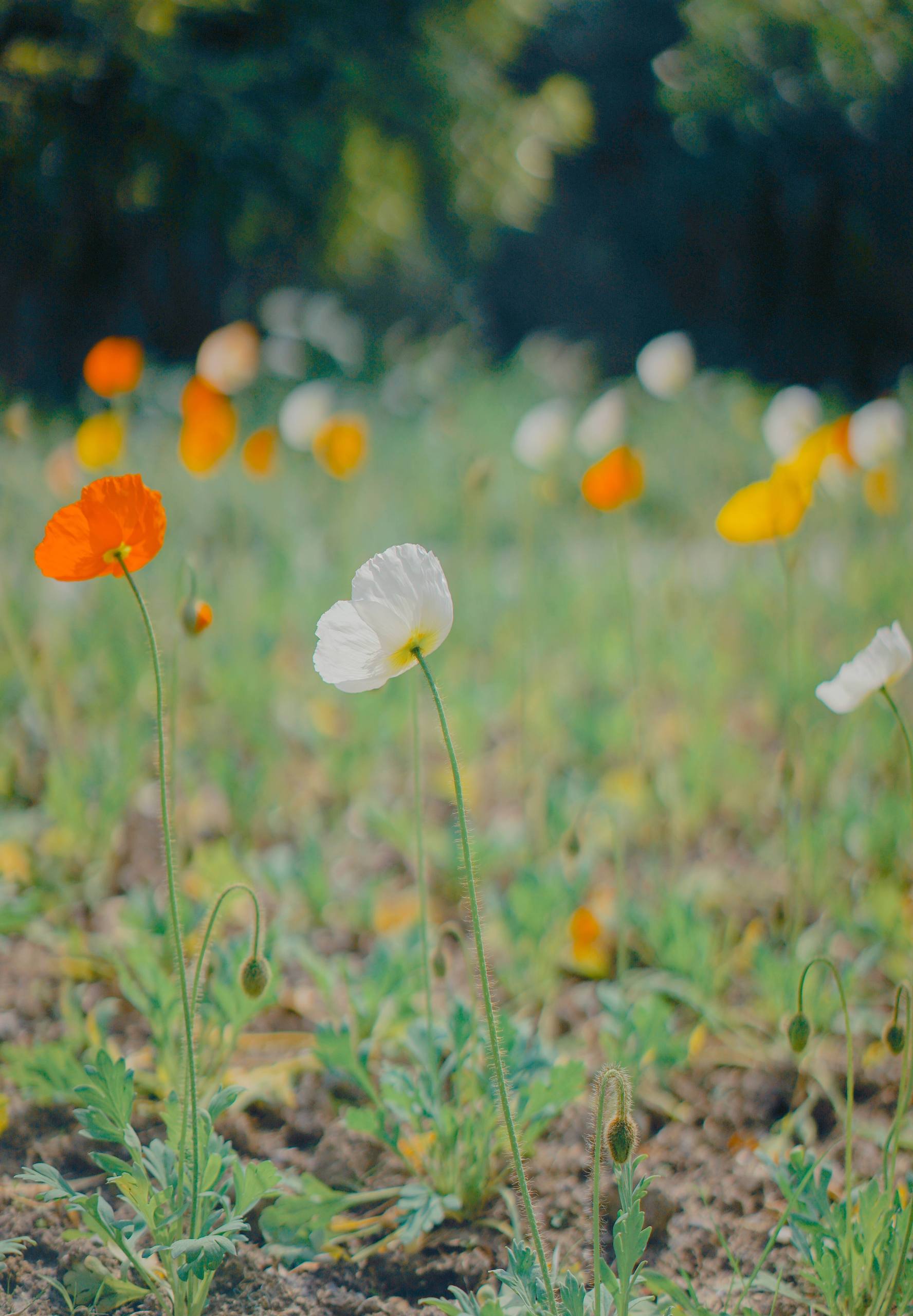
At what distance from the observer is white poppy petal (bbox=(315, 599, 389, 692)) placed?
3.03ft

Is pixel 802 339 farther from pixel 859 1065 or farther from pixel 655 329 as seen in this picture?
pixel 859 1065

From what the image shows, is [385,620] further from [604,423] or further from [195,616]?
[604,423]

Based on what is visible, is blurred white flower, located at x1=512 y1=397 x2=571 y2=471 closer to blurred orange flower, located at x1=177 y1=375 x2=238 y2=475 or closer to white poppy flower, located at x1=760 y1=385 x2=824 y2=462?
white poppy flower, located at x1=760 y1=385 x2=824 y2=462

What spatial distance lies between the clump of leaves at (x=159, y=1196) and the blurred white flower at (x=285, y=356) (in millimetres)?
5290

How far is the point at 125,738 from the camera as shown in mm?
1996

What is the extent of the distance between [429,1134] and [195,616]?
74cm

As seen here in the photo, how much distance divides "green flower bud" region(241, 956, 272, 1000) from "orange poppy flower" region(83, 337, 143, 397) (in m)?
1.48

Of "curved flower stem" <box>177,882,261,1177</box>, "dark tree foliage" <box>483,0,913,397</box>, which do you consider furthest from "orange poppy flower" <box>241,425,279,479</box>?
"dark tree foliage" <box>483,0,913,397</box>

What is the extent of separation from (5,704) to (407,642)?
1.64 metres

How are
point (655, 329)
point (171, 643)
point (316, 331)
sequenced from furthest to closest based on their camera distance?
point (655, 329)
point (316, 331)
point (171, 643)

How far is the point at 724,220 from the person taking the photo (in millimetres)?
8453

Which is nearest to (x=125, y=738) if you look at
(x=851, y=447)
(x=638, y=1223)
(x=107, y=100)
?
(x=638, y=1223)

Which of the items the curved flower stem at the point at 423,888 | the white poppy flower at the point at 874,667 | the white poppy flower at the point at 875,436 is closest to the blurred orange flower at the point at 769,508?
the white poppy flower at the point at 874,667

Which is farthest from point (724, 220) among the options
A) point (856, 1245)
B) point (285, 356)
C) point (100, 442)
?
point (856, 1245)
